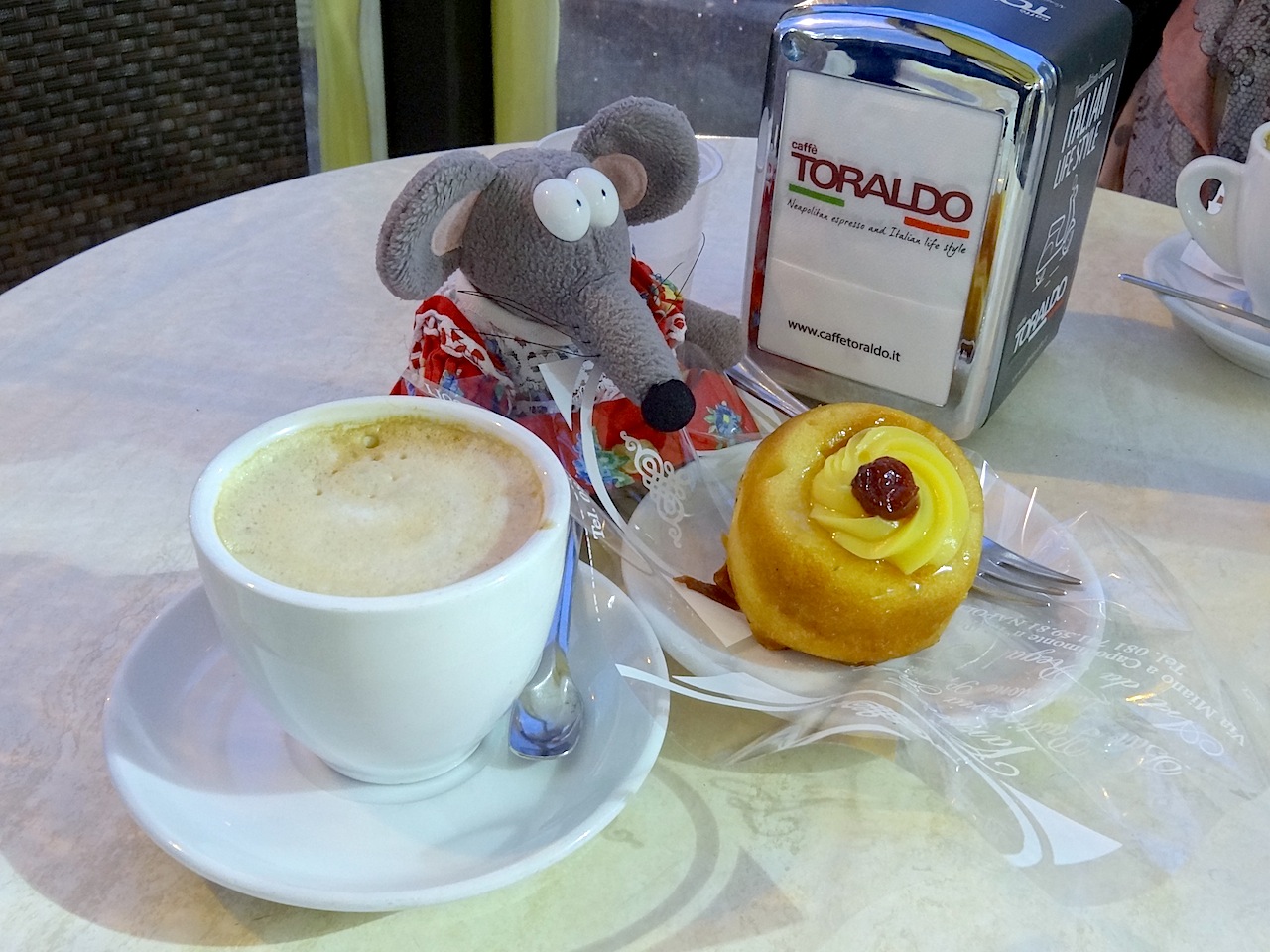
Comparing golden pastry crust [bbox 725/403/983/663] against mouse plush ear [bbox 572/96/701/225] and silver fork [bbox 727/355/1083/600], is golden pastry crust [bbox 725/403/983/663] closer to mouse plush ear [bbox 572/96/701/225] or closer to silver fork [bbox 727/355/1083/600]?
silver fork [bbox 727/355/1083/600]

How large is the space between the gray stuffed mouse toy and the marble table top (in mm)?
159

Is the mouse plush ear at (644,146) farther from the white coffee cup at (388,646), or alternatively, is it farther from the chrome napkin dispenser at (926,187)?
the white coffee cup at (388,646)

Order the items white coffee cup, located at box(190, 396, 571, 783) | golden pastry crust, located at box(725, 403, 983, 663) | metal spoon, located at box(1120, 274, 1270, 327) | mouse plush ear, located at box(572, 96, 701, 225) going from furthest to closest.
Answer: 1. metal spoon, located at box(1120, 274, 1270, 327)
2. mouse plush ear, located at box(572, 96, 701, 225)
3. golden pastry crust, located at box(725, 403, 983, 663)
4. white coffee cup, located at box(190, 396, 571, 783)

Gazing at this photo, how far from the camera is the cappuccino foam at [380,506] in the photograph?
1.31 feet

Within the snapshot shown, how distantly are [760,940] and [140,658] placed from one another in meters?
0.26

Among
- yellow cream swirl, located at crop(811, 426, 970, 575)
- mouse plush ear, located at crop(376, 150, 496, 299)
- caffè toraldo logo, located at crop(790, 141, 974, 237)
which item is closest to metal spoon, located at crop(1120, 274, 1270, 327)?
caffè toraldo logo, located at crop(790, 141, 974, 237)

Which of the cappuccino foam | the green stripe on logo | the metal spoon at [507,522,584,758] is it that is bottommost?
the metal spoon at [507,522,584,758]

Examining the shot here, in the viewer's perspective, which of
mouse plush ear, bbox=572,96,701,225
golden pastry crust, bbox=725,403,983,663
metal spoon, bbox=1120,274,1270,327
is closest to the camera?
golden pastry crust, bbox=725,403,983,663

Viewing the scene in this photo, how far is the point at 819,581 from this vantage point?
1.66 feet

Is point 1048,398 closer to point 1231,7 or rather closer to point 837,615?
point 837,615

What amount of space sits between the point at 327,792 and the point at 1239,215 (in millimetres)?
695

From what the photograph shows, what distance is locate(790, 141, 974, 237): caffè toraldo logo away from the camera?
24.4 inches

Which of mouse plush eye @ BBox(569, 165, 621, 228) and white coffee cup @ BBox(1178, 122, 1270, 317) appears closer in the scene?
mouse plush eye @ BBox(569, 165, 621, 228)

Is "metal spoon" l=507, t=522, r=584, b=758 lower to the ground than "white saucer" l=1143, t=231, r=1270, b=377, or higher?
lower
